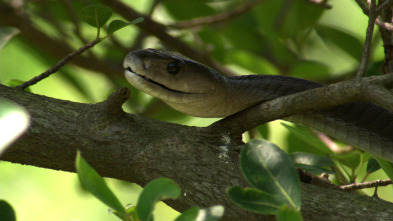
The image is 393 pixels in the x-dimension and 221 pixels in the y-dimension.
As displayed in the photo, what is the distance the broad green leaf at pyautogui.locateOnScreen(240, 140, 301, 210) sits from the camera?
3.48 feet

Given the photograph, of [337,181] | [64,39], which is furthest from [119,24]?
[64,39]

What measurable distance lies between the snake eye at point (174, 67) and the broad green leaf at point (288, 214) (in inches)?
47.7

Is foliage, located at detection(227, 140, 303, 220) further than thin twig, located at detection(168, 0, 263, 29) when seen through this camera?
No

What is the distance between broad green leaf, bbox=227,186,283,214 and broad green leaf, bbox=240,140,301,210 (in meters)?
0.02

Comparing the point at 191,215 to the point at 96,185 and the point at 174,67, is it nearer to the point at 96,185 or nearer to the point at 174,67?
the point at 96,185

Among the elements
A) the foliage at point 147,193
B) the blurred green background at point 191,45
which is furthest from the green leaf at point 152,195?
the blurred green background at point 191,45

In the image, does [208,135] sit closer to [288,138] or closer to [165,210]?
[288,138]

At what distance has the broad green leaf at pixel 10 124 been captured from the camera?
3.31 ft

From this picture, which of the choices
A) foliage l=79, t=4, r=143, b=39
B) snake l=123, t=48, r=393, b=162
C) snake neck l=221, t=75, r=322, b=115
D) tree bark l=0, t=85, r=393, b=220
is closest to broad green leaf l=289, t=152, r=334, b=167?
snake l=123, t=48, r=393, b=162

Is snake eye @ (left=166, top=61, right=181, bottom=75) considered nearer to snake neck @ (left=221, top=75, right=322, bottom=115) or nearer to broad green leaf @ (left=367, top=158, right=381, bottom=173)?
snake neck @ (left=221, top=75, right=322, bottom=115)

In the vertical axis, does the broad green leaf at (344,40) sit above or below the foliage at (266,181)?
below

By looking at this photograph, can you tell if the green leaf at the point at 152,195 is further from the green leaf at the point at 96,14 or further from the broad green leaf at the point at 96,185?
the green leaf at the point at 96,14

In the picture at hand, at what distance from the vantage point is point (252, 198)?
105 centimetres

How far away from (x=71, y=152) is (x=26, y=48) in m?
2.13
